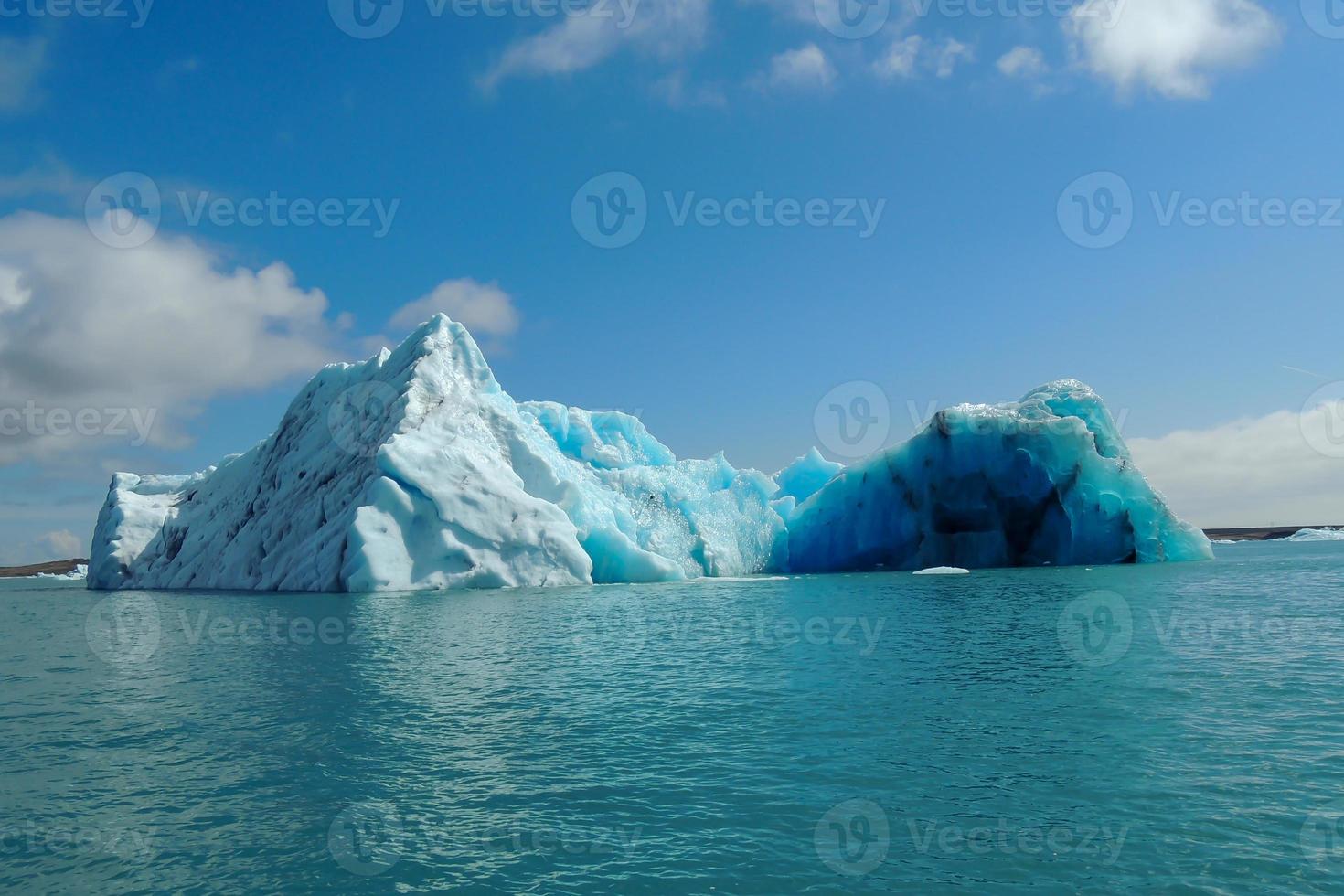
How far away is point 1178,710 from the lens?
9914 mm

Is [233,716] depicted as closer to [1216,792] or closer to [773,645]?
[773,645]

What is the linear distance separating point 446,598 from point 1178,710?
821 inches

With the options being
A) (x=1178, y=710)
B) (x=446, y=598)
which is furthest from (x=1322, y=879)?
(x=446, y=598)
